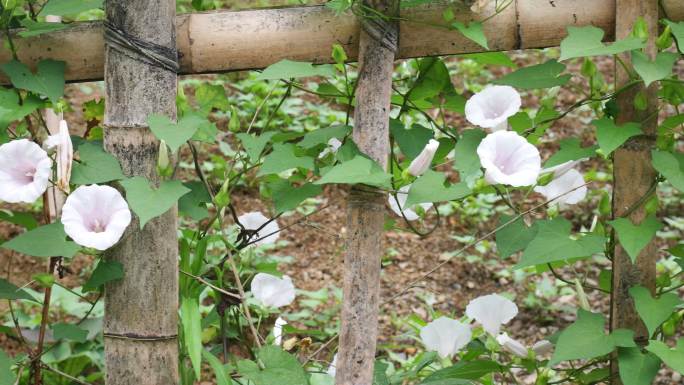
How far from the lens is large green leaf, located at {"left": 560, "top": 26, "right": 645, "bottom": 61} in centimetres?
120

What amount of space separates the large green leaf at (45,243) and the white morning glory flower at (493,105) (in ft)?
2.05

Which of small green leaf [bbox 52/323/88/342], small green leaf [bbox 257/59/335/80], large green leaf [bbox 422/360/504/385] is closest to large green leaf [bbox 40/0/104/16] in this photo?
small green leaf [bbox 257/59/335/80]

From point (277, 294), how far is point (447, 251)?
1.53 metres

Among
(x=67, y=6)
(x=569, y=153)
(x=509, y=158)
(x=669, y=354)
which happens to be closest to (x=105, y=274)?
(x=67, y=6)

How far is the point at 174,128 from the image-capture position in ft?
4.09

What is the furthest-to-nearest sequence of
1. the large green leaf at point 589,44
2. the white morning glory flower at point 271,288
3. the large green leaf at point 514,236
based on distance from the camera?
the white morning glory flower at point 271,288
the large green leaf at point 514,236
the large green leaf at point 589,44

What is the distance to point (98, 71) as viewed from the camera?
138cm

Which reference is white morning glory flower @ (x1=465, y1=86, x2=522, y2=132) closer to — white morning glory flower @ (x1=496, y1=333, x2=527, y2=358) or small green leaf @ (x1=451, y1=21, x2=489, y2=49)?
small green leaf @ (x1=451, y1=21, x2=489, y2=49)

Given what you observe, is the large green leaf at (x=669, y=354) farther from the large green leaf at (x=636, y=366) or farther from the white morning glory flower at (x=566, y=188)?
the white morning glory flower at (x=566, y=188)

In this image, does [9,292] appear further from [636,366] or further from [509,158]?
[636,366]

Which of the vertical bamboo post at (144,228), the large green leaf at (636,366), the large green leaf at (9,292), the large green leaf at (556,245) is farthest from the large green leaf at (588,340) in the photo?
the large green leaf at (9,292)

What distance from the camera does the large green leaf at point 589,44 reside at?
1197mm

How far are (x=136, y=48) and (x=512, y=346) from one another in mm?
784

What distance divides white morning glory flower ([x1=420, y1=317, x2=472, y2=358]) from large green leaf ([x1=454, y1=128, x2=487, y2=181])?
11.2 inches
